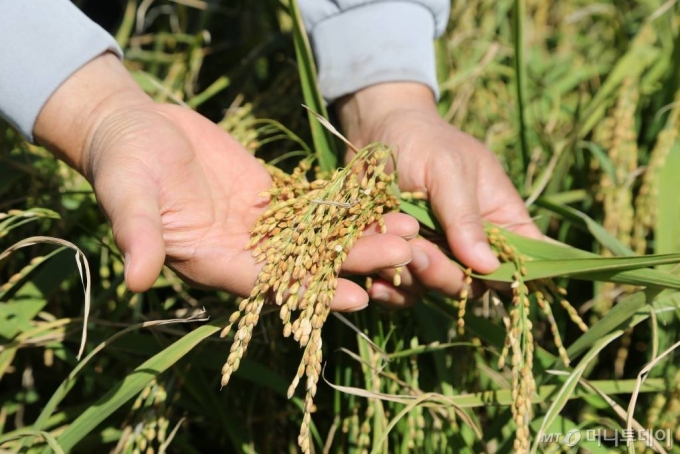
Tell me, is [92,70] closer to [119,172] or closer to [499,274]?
[119,172]

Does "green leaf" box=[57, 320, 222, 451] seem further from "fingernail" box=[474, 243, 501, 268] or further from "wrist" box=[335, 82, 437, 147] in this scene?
"wrist" box=[335, 82, 437, 147]

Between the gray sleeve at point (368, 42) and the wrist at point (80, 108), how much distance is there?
0.50m

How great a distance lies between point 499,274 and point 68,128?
2.91 feet

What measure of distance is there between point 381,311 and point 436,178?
0.31 m

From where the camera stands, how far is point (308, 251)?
1.12 m

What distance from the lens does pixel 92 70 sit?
1507 mm

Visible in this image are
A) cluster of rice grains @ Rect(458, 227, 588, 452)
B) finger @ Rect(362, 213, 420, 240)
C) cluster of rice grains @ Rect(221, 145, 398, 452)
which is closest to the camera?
cluster of rice grains @ Rect(221, 145, 398, 452)

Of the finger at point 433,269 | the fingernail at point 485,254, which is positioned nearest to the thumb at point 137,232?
the finger at point 433,269

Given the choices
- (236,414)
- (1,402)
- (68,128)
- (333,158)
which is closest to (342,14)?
(333,158)

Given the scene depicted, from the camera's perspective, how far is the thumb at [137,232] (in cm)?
110

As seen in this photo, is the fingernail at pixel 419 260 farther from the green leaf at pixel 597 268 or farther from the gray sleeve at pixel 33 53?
the gray sleeve at pixel 33 53

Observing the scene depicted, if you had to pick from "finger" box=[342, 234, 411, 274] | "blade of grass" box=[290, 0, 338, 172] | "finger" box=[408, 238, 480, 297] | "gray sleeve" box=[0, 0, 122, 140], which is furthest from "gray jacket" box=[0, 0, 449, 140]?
"finger" box=[342, 234, 411, 274]

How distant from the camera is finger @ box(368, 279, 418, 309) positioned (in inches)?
56.6

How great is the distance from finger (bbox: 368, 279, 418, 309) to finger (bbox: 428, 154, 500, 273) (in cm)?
13
